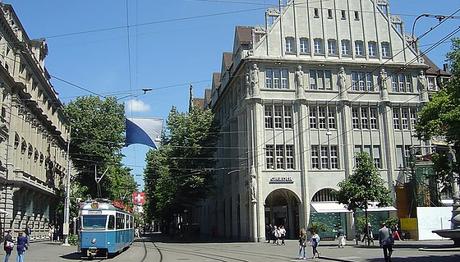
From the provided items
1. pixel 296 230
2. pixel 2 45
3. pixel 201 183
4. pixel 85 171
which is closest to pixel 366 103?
pixel 296 230

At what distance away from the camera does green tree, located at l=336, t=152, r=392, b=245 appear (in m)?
35.2

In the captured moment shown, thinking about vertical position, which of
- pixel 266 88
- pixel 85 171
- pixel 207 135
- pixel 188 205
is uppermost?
pixel 266 88

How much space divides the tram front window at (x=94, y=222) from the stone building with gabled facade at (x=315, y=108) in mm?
20989

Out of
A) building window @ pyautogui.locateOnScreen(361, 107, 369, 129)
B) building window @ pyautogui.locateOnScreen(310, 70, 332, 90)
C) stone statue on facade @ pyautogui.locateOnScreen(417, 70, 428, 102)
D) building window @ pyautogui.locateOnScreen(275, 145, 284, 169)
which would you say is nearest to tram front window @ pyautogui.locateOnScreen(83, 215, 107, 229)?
building window @ pyautogui.locateOnScreen(275, 145, 284, 169)

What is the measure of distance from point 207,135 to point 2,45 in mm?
21813

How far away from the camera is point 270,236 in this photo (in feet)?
153

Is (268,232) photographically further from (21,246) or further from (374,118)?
(21,246)

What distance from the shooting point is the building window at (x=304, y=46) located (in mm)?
50344

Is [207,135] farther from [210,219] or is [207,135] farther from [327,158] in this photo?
[210,219]

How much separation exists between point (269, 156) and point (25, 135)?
2360 centimetres

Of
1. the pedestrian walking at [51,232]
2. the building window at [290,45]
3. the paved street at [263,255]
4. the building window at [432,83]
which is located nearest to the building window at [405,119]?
the building window at [432,83]

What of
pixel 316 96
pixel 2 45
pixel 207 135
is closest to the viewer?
pixel 2 45

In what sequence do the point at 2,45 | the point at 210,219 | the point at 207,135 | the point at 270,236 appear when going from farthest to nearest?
1. the point at 210,219
2. the point at 207,135
3. the point at 270,236
4. the point at 2,45

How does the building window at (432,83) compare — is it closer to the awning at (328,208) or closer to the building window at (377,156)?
the building window at (377,156)
